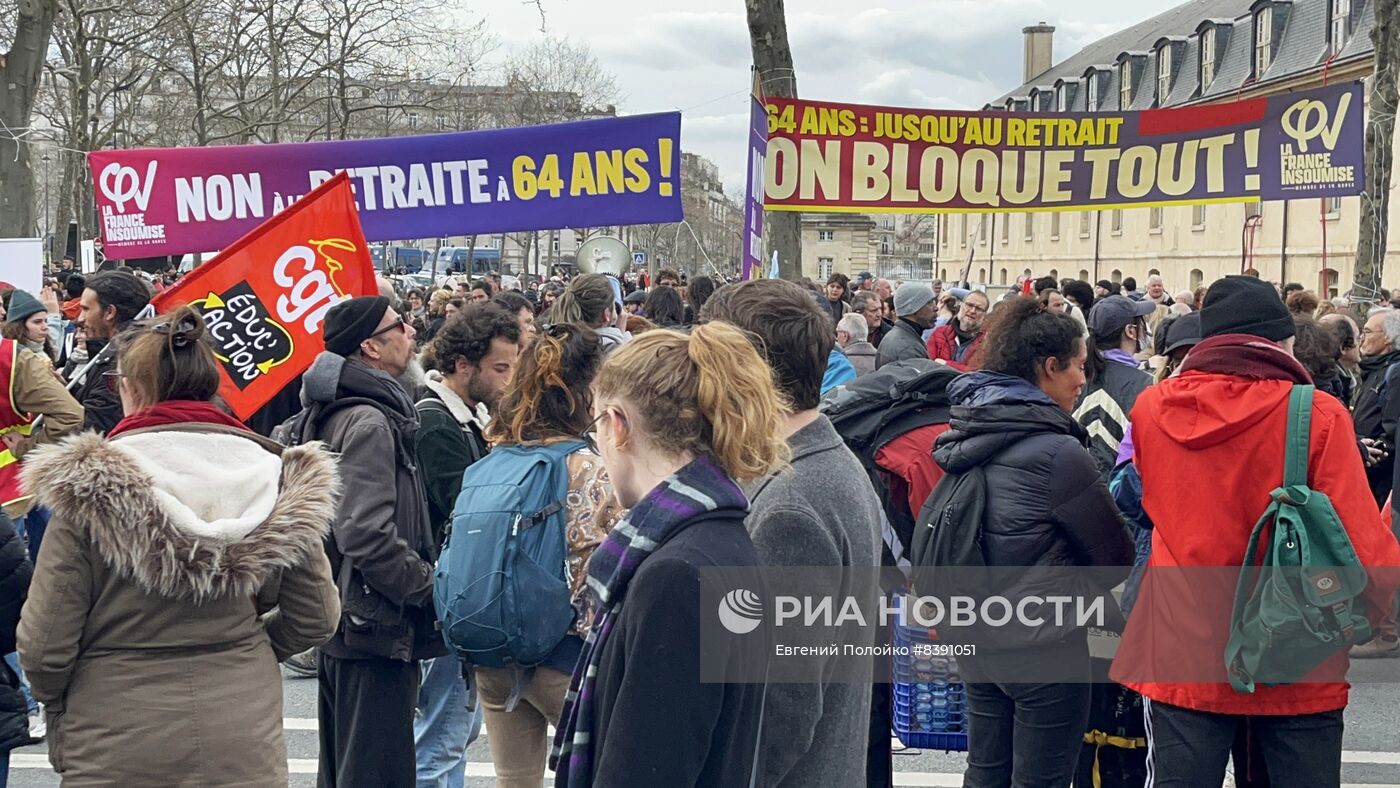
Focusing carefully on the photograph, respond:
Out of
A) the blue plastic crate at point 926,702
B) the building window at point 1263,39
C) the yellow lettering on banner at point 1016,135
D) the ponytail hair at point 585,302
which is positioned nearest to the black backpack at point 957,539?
the blue plastic crate at point 926,702

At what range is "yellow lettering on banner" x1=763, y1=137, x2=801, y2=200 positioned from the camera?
30.7 feet

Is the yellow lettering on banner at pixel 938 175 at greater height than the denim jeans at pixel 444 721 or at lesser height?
greater

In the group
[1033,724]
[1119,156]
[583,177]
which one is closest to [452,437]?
[1033,724]

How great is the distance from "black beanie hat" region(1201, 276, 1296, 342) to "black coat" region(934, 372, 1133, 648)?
20.8 inches

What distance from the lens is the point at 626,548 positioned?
2209mm

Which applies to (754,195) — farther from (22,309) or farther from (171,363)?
(171,363)

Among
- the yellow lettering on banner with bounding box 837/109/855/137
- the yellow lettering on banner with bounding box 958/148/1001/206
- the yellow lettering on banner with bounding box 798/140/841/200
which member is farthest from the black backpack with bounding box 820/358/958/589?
the yellow lettering on banner with bounding box 958/148/1001/206

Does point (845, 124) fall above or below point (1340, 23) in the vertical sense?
below

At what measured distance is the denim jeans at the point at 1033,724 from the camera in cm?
399

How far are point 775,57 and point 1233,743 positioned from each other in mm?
7958

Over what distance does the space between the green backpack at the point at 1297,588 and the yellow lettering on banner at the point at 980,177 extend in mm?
7139

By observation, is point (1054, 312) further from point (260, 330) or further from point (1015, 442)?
point (260, 330)

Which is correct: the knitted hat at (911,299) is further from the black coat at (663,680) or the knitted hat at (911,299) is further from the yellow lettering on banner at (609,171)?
the black coat at (663,680)

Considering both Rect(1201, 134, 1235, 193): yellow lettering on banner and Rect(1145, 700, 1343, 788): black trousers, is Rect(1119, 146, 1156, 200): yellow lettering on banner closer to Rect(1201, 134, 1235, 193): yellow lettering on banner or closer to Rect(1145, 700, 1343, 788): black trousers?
Rect(1201, 134, 1235, 193): yellow lettering on banner
